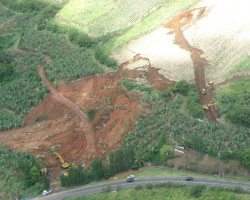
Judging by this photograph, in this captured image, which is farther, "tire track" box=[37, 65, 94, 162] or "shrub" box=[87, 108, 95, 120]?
"shrub" box=[87, 108, 95, 120]

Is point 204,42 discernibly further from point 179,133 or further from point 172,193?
point 172,193

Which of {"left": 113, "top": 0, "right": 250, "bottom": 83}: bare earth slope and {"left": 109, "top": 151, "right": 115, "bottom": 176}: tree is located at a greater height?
{"left": 113, "top": 0, "right": 250, "bottom": 83}: bare earth slope

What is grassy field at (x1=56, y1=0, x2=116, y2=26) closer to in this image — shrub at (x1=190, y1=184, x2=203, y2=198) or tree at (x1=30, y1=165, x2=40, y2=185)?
tree at (x1=30, y1=165, x2=40, y2=185)

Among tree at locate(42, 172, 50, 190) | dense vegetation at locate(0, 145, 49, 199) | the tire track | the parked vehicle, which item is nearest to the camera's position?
tree at locate(42, 172, 50, 190)

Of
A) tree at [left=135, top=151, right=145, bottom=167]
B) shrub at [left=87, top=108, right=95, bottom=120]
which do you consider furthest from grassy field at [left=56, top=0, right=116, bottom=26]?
tree at [left=135, top=151, right=145, bottom=167]

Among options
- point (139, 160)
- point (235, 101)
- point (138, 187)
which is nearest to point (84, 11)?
point (235, 101)

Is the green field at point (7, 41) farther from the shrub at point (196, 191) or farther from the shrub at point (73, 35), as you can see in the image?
the shrub at point (196, 191)

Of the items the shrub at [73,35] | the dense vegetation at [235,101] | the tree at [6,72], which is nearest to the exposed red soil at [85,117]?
the dense vegetation at [235,101]

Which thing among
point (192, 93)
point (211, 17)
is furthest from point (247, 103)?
point (211, 17)
